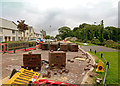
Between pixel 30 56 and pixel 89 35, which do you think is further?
pixel 89 35

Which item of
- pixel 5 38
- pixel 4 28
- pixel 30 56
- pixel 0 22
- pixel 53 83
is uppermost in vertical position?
pixel 0 22

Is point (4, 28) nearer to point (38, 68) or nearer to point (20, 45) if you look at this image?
point (20, 45)

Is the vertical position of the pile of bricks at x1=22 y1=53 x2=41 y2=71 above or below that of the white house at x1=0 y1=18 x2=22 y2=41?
below

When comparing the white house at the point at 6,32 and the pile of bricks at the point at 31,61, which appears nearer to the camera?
the pile of bricks at the point at 31,61

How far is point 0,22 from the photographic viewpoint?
78.1ft

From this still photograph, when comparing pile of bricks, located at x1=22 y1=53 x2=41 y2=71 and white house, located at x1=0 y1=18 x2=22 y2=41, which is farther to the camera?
white house, located at x1=0 y1=18 x2=22 y2=41

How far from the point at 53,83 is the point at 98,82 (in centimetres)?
183

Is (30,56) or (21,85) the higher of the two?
(30,56)

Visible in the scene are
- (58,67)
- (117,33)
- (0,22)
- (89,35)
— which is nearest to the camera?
(58,67)

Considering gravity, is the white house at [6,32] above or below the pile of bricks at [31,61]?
above

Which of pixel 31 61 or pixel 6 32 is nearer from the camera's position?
pixel 31 61

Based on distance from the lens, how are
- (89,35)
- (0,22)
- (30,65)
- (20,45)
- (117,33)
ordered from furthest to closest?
(117,33) → (89,35) → (0,22) → (20,45) → (30,65)

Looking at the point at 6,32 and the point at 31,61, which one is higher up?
the point at 6,32

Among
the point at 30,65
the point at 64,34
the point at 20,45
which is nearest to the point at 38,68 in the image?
the point at 30,65
